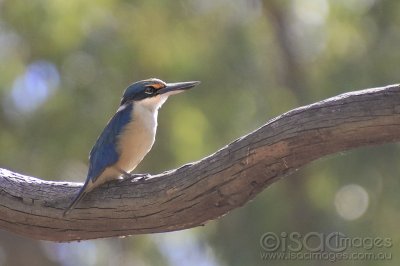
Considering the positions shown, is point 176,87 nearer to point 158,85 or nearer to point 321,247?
point 158,85

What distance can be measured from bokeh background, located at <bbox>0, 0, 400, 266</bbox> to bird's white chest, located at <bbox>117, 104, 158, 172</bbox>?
73.4 inches

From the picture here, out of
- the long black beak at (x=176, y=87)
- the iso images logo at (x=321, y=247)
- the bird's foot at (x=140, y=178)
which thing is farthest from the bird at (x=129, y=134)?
the iso images logo at (x=321, y=247)

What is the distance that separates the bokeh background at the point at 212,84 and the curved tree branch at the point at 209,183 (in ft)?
8.23

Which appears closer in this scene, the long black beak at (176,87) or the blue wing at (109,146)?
the blue wing at (109,146)

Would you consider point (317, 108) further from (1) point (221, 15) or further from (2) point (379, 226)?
(1) point (221, 15)

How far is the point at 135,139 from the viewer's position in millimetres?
4781

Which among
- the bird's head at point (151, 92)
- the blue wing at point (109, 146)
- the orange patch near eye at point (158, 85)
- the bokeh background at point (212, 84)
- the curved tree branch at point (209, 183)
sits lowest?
the curved tree branch at point (209, 183)

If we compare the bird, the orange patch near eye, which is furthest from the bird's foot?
the orange patch near eye

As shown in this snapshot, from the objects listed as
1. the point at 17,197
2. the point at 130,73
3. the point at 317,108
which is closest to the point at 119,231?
the point at 17,197

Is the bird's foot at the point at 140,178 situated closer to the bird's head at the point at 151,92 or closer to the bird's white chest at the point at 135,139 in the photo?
the bird's white chest at the point at 135,139

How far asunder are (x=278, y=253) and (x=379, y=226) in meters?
0.72

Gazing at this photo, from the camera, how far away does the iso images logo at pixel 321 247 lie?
604 centimetres

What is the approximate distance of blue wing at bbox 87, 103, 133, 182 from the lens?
4.55m

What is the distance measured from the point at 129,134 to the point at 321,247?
201cm
